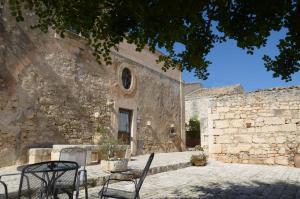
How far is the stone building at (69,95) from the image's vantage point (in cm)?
848

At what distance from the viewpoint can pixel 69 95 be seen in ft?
33.9

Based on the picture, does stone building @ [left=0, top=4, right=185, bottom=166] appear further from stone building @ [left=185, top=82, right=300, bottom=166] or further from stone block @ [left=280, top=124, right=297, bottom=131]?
stone block @ [left=280, top=124, right=297, bottom=131]

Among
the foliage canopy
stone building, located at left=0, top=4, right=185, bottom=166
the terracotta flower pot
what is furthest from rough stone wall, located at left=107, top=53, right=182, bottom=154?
the foliage canopy

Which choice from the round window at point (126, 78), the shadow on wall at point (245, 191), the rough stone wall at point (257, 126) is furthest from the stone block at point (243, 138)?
the round window at point (126, 78)

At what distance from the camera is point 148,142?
14.3 m

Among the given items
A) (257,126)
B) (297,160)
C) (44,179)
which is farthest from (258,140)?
(44,179)

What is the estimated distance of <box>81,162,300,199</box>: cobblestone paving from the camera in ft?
18.4

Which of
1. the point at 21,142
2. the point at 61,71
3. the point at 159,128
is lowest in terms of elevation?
the point at 21,142

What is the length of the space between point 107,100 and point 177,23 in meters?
8.62

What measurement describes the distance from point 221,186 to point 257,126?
535 cm

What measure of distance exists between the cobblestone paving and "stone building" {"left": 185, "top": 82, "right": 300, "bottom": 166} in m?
2.46

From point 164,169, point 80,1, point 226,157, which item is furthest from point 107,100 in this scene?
point 80,1

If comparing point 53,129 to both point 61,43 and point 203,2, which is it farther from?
point 203,2

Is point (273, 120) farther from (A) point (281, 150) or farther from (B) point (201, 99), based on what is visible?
(B) point (201, 99)
